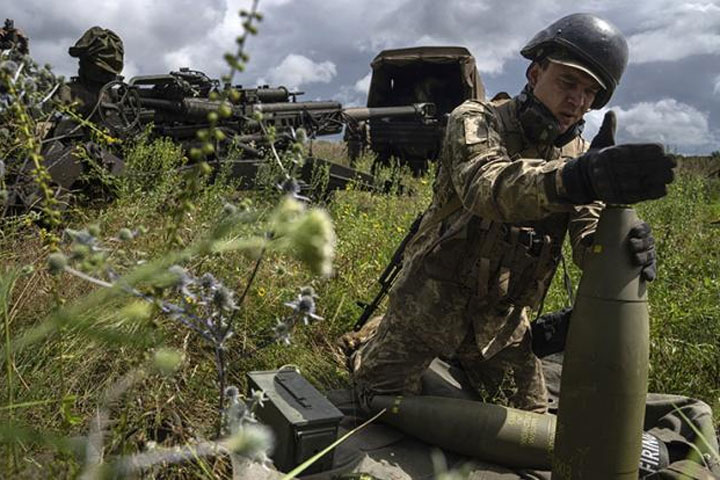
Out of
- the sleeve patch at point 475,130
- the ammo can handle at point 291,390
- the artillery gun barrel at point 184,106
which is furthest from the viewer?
the artillery gun barrel at point 184,106

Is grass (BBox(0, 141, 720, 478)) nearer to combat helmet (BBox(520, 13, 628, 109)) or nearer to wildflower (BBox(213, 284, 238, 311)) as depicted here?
wildflower (BBox(213, 284, 238, 311))

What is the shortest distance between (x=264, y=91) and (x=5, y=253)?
5.35 metres

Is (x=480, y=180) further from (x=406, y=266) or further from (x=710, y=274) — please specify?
(x=710, y=274)

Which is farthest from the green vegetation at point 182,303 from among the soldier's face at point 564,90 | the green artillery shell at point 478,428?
the soldier's face at point 564,90

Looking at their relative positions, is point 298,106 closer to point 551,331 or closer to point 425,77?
point 425,77

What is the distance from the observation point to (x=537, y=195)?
2.19 m

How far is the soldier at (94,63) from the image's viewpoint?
503 cm

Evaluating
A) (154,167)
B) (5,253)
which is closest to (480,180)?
(5,253)

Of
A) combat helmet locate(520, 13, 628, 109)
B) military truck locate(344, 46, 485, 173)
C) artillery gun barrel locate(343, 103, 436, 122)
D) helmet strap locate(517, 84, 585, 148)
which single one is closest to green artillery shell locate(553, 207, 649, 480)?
helmet strap locate(517, 84, 585, 148)

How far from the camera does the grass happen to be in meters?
→ 1.67

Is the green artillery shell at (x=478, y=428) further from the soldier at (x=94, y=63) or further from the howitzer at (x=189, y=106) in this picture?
the soldier at (x=94, y=63)

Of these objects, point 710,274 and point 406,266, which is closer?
point 406,266

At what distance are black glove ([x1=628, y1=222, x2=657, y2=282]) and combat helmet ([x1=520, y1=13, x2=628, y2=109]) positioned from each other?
921 mm

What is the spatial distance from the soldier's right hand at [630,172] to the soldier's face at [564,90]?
871mm
